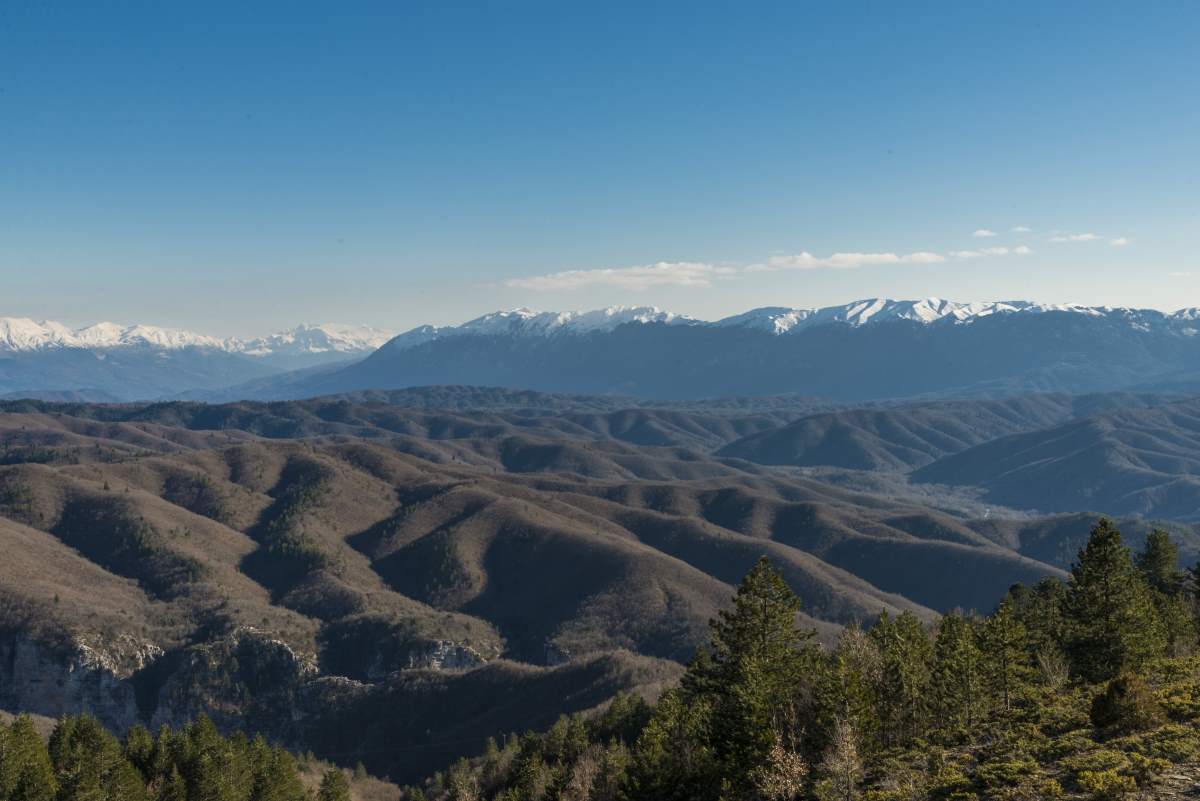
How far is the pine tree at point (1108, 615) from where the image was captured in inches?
2292

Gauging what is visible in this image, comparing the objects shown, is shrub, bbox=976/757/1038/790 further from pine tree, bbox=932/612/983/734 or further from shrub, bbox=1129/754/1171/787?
pine tree, bbox=932/612/983/734

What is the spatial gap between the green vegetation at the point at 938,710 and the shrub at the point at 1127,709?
78 mm

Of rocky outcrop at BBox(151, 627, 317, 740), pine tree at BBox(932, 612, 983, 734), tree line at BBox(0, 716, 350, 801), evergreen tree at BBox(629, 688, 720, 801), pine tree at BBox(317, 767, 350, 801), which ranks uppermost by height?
pine tree at BBox(932, 612, 983, 734)

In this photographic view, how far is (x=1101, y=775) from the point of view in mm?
35594

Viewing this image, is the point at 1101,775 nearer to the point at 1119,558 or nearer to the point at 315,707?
the point at 1119,558

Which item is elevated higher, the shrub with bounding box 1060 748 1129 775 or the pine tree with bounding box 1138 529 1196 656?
the shrub with bounding box 1060 748 1129 775

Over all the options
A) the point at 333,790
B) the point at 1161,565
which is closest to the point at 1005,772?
the point at 1161,565

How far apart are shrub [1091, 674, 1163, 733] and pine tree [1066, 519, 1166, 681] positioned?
15.6m

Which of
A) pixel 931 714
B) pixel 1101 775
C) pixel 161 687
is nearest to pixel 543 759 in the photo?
pixel 931 714

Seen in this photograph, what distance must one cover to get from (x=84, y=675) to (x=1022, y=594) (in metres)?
194

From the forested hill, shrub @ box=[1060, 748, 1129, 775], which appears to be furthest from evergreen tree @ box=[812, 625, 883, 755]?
shrub @ box=[1060, 748, 1129, 775]

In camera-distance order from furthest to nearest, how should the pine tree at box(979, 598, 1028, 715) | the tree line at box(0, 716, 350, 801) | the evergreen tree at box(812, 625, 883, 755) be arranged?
the tree line at box(0, 716, 350, 801)
the pine tree at box(979, 598, 1028, 715)
the evergreen tree at box(812, 625, 883, 755)

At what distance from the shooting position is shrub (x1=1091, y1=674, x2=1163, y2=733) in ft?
139

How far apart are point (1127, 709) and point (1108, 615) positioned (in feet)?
65.5
